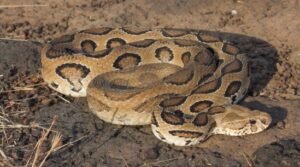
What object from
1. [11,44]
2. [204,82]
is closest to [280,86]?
[204,82]

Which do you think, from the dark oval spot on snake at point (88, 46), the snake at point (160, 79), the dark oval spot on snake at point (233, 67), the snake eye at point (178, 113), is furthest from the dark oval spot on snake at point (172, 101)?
the dark oval spot on snake at point (88, 46)

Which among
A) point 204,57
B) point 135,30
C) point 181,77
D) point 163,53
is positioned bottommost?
point 181,77

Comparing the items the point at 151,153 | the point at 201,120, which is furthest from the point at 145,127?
the point at 201,120

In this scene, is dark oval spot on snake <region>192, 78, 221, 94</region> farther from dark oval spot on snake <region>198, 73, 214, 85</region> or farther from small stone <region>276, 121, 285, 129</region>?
small stone <region>276, 121, 285, 129</region>

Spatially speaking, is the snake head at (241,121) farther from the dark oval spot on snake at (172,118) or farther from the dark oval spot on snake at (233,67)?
the dark oval spot on snake at (233,67)

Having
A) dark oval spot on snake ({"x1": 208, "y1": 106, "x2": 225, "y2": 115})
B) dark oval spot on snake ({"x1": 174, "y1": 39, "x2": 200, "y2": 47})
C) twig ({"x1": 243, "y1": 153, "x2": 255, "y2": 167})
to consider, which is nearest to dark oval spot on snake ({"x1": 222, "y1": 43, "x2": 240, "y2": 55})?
dark oval spot on snake ({"x1": 174, "y1": 39, "x2": 200, "y2": 47})

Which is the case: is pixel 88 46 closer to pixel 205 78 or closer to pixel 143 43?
pixel 143 43
